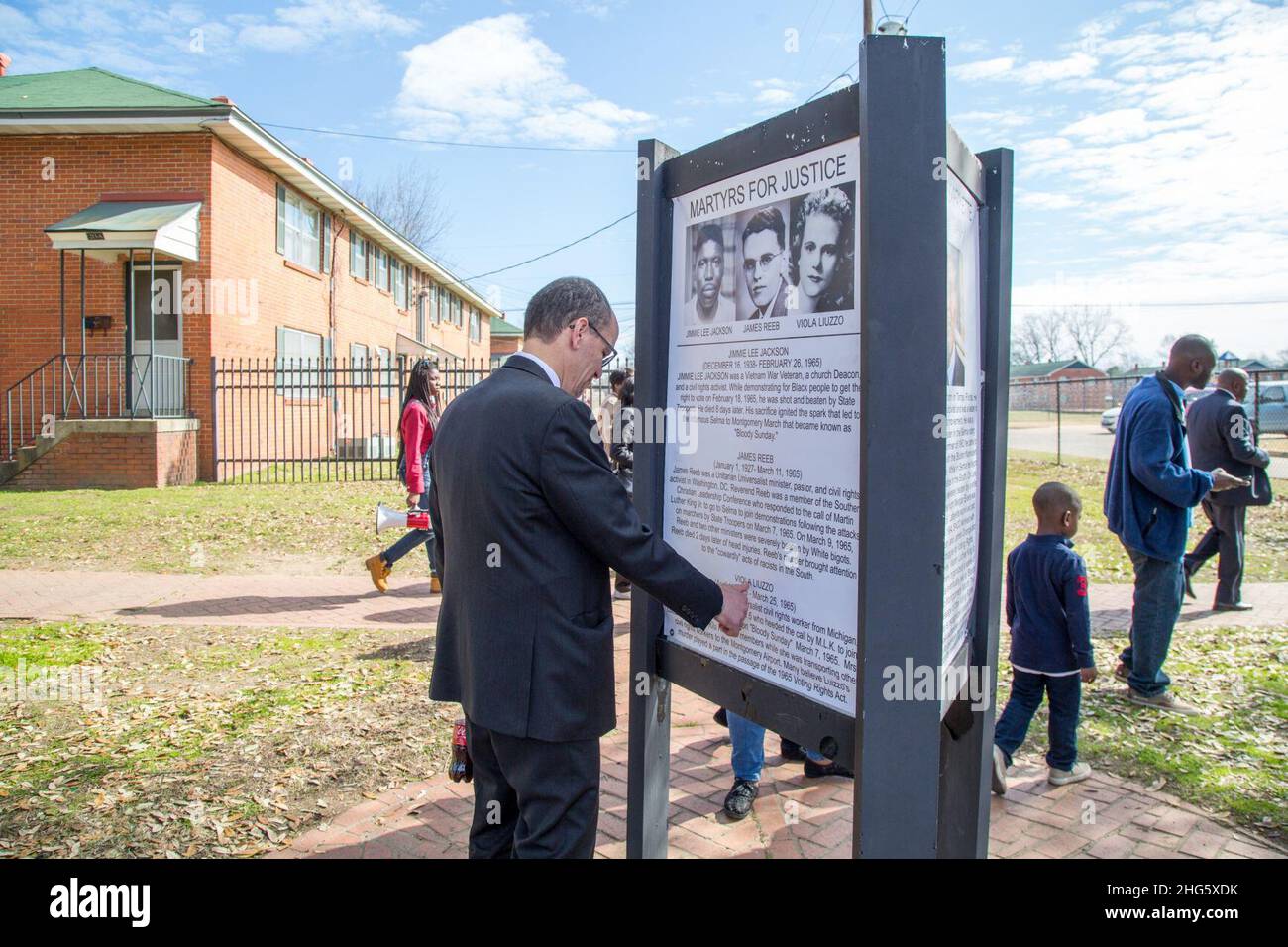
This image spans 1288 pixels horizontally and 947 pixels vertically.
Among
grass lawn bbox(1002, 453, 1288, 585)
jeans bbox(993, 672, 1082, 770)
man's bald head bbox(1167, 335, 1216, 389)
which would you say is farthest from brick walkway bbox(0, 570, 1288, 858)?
grass lawn bbox(1002, 453, 1288, 585)

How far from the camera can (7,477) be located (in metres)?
14.9

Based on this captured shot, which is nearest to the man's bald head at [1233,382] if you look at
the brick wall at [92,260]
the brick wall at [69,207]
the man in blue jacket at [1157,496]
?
the man in blue jacket at [1157,496]

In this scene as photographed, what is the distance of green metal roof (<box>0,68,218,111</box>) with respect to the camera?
1584 centimetres

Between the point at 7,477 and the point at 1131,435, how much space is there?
16.5 meters

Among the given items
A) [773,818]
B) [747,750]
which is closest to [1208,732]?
[773,818]

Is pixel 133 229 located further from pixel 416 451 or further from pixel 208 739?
pixel 208 739

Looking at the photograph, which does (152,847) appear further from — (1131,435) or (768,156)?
(1131,435)

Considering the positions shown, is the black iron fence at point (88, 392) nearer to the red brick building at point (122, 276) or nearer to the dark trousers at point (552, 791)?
the red brick building at point (122, 276)

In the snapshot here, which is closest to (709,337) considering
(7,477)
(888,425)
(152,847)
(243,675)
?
(888,425)

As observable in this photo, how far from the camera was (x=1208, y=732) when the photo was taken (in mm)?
4832

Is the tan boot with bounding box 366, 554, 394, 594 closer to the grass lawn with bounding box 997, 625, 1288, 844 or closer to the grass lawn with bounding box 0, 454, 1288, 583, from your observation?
the grass lawn with bounding box 0, 454, 1288, 583

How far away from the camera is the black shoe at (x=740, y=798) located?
3.80 m

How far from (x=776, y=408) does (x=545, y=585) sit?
771mm

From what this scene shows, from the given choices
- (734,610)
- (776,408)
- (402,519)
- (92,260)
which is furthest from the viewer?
(92,260)
